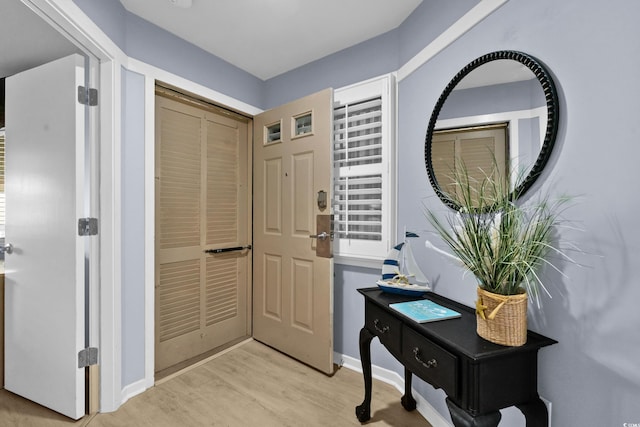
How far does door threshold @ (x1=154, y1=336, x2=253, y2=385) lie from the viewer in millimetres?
2178

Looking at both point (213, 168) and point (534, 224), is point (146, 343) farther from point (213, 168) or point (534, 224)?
point (534, 224)

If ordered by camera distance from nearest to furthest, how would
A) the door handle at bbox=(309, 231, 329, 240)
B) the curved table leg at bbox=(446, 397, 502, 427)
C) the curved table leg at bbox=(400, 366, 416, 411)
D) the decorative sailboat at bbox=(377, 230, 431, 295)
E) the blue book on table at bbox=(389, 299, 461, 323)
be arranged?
the curved table leg at bbox=(446, 397, 502, 427) → the blue book on table at bbox=(389, 299, 461, 323) → the decorative sailboat at bbox=(377, 230, 431, 295) → the curved table leg at bbox=(400, 366, 416, 411) → the door handle at bbox=(309, 231, 329, 240)

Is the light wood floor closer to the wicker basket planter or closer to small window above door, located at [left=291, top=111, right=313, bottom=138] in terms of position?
the wicker basket planter

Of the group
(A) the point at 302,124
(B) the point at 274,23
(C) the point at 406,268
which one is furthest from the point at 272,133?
(C) the point at 406,268

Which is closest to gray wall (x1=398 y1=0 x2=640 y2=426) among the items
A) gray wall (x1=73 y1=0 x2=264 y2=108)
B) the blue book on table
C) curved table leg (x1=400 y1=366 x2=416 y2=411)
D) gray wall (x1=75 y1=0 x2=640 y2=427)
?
gray wall (x1=75 y1=0 x2=640 y2=427)

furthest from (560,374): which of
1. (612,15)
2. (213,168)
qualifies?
(213,168)

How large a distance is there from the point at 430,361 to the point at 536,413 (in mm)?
369

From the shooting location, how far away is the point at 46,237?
5.98 feet

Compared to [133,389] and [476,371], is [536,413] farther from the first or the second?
[133,389]

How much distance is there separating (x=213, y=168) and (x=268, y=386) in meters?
1.81

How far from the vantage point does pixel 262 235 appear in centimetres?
274

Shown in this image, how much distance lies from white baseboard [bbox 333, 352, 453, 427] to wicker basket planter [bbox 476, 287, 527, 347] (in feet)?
2.90

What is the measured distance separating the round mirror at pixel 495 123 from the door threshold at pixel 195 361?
2.22 meters

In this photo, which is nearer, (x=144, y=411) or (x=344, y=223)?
(x=144, y=411)
